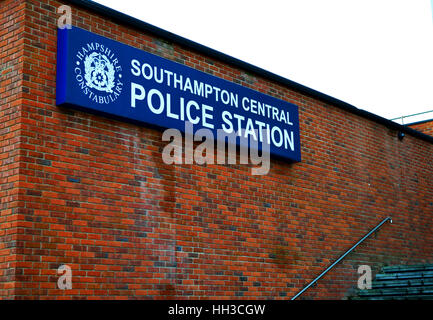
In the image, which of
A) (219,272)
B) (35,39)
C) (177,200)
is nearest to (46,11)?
(35,39)

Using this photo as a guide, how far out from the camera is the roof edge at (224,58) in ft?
24.1

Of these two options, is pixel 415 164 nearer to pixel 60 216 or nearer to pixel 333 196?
pixel 333 196

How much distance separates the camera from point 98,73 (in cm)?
701

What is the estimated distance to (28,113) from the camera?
6383 millimetres

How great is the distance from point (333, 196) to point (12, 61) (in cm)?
609

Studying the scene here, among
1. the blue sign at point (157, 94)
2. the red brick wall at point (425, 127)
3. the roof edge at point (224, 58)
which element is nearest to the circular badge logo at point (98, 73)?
the blue sign at point (157, 94)

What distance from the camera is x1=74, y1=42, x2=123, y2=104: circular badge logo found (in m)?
6.82

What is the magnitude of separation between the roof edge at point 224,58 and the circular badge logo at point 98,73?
0.53 metres

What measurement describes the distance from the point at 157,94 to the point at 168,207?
147 cm

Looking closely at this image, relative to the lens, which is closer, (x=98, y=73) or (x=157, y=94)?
(x=98, y=73)

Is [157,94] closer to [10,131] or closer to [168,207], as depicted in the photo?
[168,207]

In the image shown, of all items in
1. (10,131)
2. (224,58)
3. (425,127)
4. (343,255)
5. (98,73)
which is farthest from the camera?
(425,127)

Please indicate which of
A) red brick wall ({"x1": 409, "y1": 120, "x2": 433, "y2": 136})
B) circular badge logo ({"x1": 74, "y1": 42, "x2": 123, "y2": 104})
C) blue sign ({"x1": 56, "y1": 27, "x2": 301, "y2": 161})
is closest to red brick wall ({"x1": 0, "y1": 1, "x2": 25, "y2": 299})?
blue sign ({"x1": 56, "y1": 27, "x2": 301, "y2": 161})

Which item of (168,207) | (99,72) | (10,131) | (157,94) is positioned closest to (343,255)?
(168,207)
